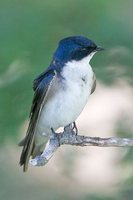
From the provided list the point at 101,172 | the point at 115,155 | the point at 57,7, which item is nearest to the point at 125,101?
the point at 115,155

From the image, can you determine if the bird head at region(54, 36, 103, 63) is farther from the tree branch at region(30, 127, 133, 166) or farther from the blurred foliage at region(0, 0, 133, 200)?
the tree branch at region(30, 127, 133, 166)

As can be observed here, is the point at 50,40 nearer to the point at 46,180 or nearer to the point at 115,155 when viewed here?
the point at 115,155

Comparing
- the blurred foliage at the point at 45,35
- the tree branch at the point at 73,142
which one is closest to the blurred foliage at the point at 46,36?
the blurred foliage at the point at 45,35

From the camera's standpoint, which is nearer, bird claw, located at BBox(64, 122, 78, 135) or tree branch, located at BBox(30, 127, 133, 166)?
tree branch, located at BBox(30, 127, 133, 166)

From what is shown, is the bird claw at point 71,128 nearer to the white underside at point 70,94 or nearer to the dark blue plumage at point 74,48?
the white underside at point 70,94

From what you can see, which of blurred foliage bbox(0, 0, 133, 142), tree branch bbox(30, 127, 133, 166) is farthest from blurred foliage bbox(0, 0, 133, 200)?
tree branch bbox(30, 127, 133, 166)

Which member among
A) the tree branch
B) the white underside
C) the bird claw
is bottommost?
the tree branch

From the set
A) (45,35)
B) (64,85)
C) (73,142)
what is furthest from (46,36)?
(73,142)
